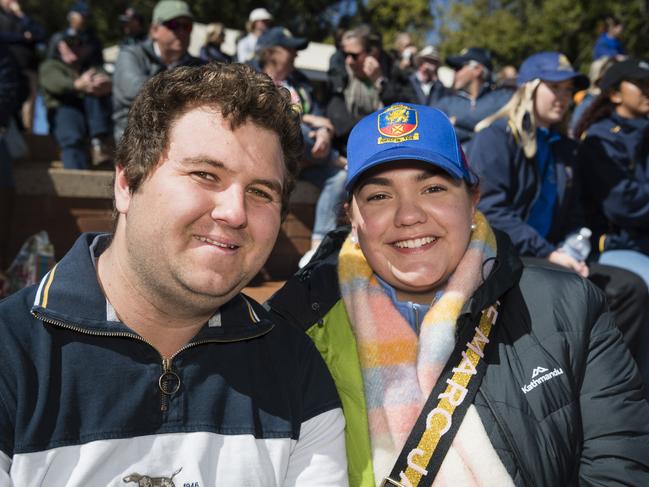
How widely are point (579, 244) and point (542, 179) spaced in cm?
48

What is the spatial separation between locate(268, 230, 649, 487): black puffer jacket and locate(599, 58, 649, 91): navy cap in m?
2.83

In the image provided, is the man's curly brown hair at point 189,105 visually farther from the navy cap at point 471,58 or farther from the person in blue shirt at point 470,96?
the navy cap at point 471,58

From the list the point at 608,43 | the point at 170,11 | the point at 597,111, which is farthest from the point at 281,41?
the point at 608,43

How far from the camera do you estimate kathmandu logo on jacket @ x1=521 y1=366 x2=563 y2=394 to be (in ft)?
7.87

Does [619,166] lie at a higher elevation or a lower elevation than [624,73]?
lower

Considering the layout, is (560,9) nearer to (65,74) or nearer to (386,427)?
(65,74)

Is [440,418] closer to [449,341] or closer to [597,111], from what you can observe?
[449,341]

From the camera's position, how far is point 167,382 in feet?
6.47

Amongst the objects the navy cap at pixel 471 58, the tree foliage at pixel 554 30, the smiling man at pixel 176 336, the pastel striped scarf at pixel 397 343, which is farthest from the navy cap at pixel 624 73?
the tree foliage at pixel 554 30

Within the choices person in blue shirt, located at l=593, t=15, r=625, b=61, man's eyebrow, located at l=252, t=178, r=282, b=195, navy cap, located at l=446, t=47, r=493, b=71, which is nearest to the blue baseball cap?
man's eyebrow, located at l=252, t=178, r=282, b=195

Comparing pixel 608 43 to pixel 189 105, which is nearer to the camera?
pixel 189 105

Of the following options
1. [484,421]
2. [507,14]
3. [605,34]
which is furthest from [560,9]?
[484,421]

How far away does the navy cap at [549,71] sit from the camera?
4660 mm

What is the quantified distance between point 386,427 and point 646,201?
308 cm
